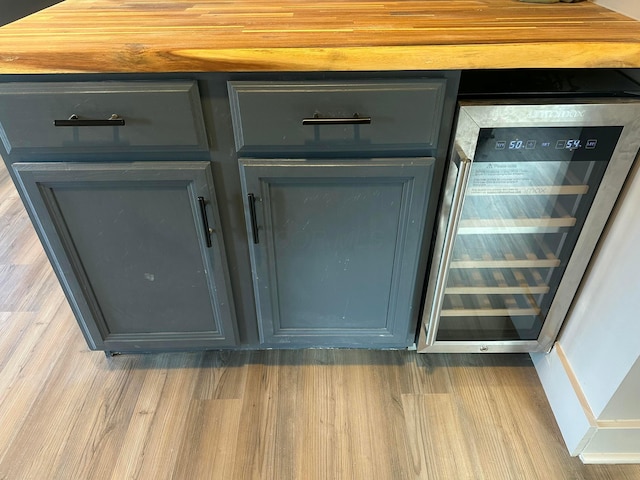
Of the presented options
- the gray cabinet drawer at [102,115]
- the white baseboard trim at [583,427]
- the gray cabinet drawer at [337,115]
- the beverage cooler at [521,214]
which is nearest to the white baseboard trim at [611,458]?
the white baseboard trim at [583,427]

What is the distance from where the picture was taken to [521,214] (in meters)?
1.26

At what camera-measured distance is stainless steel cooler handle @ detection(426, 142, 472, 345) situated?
100 centimetres

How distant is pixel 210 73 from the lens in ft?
3.11

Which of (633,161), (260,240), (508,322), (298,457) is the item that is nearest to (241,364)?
(298,457)

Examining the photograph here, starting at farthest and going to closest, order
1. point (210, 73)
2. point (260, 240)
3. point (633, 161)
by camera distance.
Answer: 1. point (260, 240)
2. point (633, 161)
3. point (210, 73)

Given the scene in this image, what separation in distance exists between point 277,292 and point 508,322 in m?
0.72

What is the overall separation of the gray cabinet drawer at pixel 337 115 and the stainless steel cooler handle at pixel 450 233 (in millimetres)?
79

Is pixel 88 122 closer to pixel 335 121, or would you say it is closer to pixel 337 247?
pixel 335 121

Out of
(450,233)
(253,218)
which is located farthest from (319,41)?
(450,233)

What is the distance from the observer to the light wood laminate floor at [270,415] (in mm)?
1264

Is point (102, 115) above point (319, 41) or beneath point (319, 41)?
beneath

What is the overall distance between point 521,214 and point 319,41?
0.72 metres

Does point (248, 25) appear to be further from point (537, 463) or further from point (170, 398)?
point (537, 463)

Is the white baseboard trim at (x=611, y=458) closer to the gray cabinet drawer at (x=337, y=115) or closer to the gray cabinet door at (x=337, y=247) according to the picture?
the gray cabinet door at (x=337, y=247)
